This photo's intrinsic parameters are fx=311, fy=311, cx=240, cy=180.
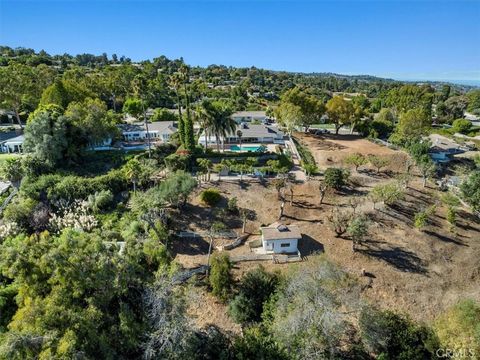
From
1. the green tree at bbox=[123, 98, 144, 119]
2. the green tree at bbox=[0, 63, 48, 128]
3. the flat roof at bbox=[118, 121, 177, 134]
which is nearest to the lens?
the green tree at bbox=[0, 63, 48, 128]

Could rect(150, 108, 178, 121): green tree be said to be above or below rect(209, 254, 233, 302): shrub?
above

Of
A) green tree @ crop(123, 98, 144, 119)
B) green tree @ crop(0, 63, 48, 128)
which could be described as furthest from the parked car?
green tree @ crop(0, 63, 48, 128)

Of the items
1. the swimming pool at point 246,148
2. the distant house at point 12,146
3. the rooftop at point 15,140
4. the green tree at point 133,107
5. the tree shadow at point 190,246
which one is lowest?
the tree shadow at point 190,246

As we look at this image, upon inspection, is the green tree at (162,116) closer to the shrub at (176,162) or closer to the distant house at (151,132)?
the distant house at (151,132)

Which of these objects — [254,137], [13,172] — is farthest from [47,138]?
[254,137]

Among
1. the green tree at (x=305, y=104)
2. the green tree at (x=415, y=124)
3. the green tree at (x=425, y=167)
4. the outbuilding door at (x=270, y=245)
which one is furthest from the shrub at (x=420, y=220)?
the green tree at (x=305, y=104)

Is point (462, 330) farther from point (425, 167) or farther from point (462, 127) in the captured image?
point (462, 127)

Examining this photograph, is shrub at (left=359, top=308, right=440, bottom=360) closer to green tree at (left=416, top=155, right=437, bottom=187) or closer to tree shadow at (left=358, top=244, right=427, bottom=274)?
tree shadow at (left=358, top=244, right=427, bottom=274)
